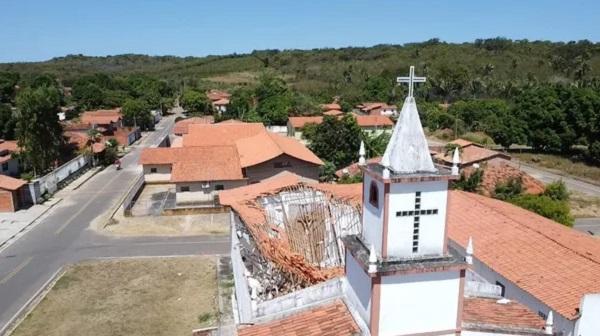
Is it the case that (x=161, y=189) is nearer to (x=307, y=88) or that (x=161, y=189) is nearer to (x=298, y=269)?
(x=298, y=269)

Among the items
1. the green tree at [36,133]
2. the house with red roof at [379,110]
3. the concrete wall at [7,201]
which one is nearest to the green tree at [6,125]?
the green tree at [36,133]

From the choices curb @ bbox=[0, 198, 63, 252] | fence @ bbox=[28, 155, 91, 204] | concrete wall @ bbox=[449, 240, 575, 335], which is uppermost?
concrete wall @ bbox=[449, 240, 575, 335]

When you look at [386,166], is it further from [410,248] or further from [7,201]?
[7,201]

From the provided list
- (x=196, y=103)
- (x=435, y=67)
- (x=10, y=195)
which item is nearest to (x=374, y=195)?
(x=10, y=195)

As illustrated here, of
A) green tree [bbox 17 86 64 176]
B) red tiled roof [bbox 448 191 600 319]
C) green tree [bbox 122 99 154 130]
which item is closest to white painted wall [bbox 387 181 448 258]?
red tiled roof [bbox 448 191 600 319]

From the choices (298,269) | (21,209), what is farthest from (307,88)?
(298,269)

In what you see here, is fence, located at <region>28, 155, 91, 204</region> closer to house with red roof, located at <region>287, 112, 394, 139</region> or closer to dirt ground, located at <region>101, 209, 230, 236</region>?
dirt ground, located at <region>101, 209, 230, 236</region>
